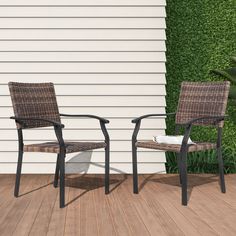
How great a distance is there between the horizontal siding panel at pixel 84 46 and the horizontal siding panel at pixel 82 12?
288 millimetres

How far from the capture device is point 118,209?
9.23 ft

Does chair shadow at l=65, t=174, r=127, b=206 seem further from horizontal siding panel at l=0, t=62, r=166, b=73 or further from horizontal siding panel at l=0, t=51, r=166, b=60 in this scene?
horizontal siding panel at l=0, t=51, r=166, b=60

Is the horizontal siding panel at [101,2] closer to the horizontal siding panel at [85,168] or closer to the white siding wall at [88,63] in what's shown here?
the white siding wall at [88,63]

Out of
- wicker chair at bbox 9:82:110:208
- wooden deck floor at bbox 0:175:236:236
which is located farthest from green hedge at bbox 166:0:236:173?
wicker chair at bbox 9:82:110:208

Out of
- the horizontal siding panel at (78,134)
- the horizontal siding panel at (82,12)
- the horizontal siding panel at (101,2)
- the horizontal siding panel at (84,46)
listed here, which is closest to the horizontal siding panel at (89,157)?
the horizontal siding panel at (78,134)

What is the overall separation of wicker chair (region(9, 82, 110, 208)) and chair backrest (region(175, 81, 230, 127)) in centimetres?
80

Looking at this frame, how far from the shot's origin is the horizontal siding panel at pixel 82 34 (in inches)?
162

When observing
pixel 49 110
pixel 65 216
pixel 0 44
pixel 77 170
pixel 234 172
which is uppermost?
pixel 0 44

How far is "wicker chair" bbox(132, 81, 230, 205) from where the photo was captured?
303cm

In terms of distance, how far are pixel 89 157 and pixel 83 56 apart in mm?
1098

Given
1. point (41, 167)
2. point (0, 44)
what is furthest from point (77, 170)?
point (0, 44)

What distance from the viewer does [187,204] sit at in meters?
2.95

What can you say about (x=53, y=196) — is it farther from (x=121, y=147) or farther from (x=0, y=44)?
(x=0, y=44)

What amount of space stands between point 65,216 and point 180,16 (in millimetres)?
2989
